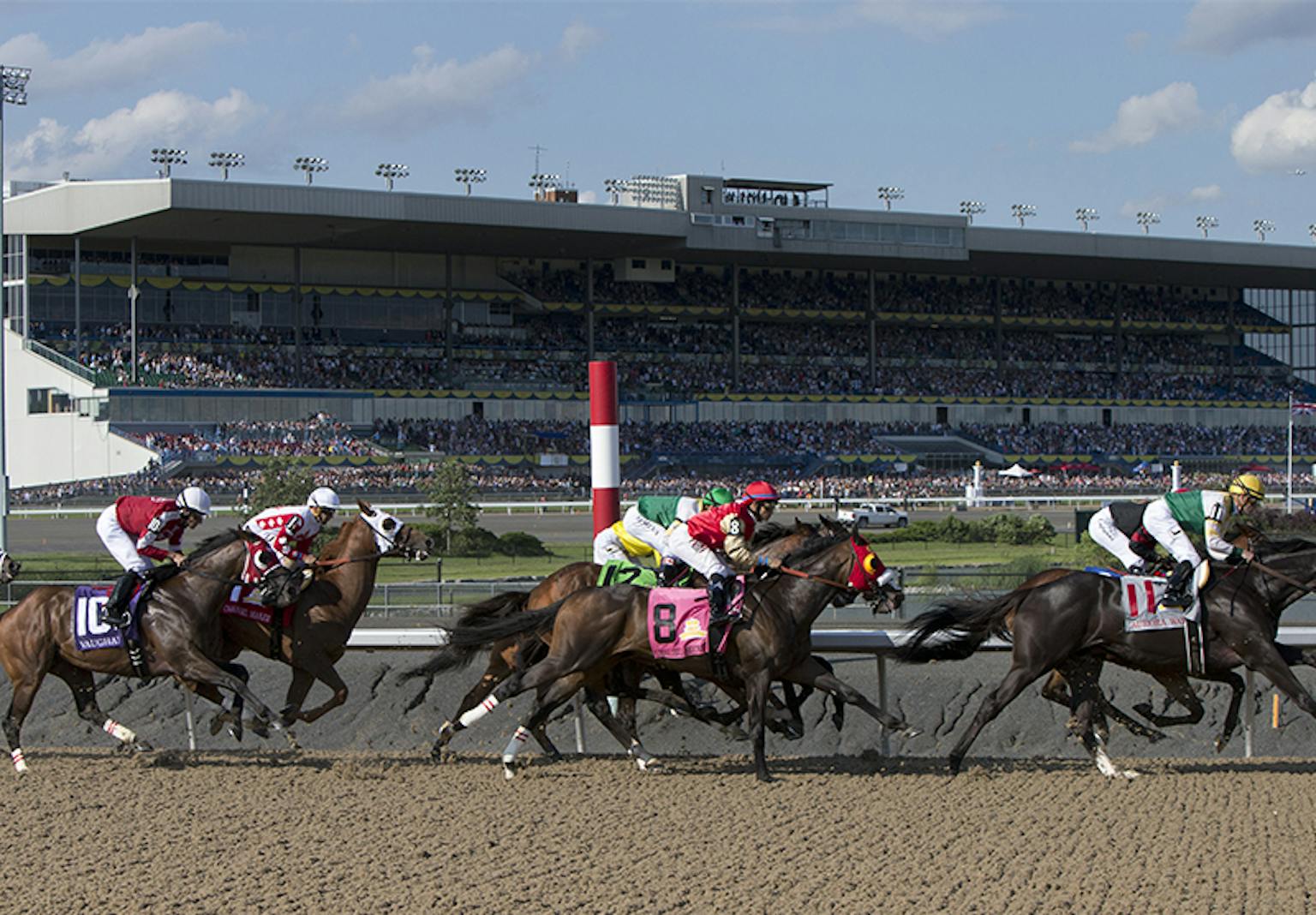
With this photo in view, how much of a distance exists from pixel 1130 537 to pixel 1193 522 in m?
0.51

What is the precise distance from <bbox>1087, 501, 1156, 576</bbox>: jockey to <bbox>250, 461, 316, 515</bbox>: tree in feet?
55.3

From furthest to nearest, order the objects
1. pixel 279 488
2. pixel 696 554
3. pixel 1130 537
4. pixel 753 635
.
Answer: pixel 279 488, pixel 1130 537, pixel 696 554, pixel 753 635

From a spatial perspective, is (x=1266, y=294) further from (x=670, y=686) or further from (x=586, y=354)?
(x=670, y=686)

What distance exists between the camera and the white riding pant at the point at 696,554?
8.11 m

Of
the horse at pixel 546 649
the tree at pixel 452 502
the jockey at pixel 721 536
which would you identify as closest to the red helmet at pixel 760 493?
the jockey at pixel 721 536

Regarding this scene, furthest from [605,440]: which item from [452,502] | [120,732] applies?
[452,502]

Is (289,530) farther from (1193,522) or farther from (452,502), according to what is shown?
(452,502)

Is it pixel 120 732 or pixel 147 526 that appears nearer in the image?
pixel 120 732

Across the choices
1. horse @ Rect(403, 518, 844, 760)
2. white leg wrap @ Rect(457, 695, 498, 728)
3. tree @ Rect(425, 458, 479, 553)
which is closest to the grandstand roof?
tree @ Rect(425, 458, 479, 553)

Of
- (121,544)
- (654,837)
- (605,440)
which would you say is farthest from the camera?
(605,440)

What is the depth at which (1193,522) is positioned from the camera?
816cm

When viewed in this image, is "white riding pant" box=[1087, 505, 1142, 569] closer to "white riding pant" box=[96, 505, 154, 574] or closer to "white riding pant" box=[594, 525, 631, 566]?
"white riding pant" box=[594, 525, 631, 566]

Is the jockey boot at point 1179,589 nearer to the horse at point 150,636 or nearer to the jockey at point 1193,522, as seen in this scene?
the jockey at point 1193,522

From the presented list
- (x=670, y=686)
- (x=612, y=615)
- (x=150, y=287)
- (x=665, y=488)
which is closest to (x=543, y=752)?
(x=670, y=686)
